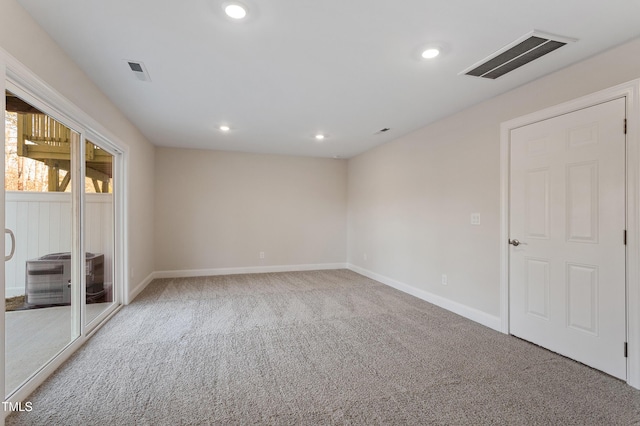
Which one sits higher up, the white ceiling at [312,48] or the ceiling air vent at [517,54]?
the white ceiling at [312,48]

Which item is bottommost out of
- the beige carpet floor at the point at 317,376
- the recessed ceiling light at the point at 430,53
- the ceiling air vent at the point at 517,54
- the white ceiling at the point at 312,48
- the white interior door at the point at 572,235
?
the beige carpet floor at the point at 317,376

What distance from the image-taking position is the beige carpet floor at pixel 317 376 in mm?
1815

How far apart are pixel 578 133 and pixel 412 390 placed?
2486 mm

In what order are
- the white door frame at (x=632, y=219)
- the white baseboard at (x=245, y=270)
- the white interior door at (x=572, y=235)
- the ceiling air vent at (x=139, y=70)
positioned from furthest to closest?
the white baseboard at (x=245, y=270)
the ceiling air vent at (x=139, y=70)
the white interior door at (x=572, y=235)
the white door frame at (x=632, y=219)

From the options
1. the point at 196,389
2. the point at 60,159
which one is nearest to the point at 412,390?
the point at 196,389

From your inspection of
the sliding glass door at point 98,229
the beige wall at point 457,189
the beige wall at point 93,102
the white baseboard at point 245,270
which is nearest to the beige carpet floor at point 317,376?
the sliding glass door at point 98,229

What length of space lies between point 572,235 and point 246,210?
5.15m

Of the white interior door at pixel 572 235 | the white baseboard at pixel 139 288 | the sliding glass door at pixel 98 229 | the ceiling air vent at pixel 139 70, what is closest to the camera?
the white interior door at pixel 572 235

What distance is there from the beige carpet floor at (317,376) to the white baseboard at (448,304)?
0.12m

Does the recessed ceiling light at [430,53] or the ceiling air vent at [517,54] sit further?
the recessed ceiling light at [430,53]

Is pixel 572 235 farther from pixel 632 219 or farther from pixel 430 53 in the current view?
pixel 430 53

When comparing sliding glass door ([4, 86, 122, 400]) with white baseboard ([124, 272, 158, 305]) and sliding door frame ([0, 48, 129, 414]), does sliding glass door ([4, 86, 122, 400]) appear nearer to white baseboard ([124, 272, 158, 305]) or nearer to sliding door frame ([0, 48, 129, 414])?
sliding door frame ([0, 48, 129, 414])

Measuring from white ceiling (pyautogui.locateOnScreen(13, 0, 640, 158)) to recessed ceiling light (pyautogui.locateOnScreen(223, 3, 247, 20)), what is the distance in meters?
0.04

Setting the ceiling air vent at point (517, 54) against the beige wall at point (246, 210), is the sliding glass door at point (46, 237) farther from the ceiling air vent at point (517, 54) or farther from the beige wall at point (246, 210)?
the ceiling air vent at point (517, 54)
